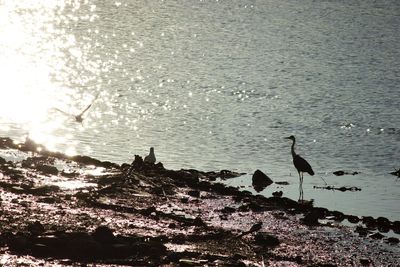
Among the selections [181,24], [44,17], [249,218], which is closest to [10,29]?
[44,17]

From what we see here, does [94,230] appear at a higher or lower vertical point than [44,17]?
lower

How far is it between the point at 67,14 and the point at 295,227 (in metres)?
69.8

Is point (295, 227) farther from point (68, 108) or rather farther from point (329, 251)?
point (68, 108)

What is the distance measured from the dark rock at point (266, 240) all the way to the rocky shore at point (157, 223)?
0.12 feet

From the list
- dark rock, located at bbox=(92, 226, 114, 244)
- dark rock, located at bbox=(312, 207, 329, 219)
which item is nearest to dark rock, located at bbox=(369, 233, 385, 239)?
dark rock, located at bbox=(312, 207, 329, 219)

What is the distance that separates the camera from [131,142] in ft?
149

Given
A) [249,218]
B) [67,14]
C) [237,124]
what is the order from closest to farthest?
[249,218], [237,124], [67,14]

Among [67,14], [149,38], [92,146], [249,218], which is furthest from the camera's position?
[67,14]

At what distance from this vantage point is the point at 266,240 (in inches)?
1057

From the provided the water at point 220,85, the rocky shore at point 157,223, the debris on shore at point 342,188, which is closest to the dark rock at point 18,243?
the rocky shore at point 157,223

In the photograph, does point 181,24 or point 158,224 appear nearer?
point 158,224

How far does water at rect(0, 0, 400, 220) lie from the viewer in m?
43.2

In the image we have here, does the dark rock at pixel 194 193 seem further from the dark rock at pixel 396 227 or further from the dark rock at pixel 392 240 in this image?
the dark rock at pixel 392 240

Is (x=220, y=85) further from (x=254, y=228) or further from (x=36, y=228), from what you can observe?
(x=36, y=228)
